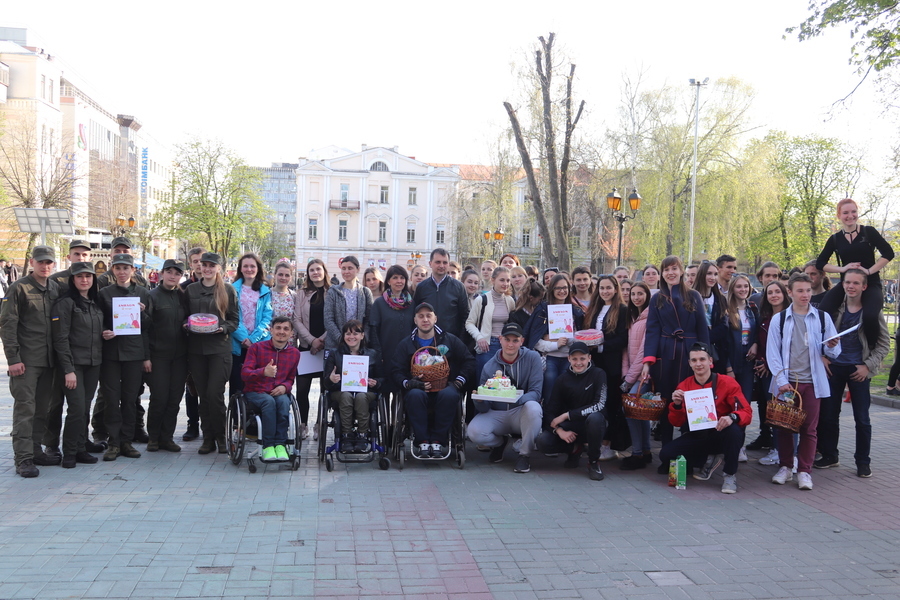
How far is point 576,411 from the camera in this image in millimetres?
Answer: 7645

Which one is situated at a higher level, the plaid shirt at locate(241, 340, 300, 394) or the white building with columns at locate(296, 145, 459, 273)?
the white building with columns at locate(296, 145, 459, 273)

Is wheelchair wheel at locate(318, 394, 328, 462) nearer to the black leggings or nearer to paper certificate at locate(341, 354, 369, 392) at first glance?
paper certificate at locate(341, 354, 369, 392)

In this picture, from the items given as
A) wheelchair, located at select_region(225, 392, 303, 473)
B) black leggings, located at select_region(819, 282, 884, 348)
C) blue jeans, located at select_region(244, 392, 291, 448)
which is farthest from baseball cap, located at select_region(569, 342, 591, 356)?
blue jeans, located at select_region(244, 392, 291, 448)

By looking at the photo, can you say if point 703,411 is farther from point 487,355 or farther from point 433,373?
point 433,373

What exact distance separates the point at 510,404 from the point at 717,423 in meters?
2.16

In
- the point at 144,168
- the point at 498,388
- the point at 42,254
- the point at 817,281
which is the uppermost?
the point at 144,168

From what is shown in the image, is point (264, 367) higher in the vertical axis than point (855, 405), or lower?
higher

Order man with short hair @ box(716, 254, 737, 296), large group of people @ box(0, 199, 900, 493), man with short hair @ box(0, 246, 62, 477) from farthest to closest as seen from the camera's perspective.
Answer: man with short hair @ box(716, 254, 737, 296)
large group of people @ box(0, 199, 900, 493)
man with short hair @ box(0, 246, 62, 477)

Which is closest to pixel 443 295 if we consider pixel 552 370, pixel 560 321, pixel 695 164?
pixel 560 321

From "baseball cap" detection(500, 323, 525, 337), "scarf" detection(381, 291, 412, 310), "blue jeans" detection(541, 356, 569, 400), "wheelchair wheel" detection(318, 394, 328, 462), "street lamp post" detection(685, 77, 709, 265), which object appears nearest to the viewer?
"wheelchair wheel" detection(318, 394, 328, 462)

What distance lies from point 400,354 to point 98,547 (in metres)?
3.65

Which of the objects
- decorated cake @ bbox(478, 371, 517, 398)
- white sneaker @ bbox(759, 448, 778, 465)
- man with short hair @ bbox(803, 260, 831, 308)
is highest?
man with short hair @ bbox(803, 260, 831, 308)

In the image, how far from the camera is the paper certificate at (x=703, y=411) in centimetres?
714

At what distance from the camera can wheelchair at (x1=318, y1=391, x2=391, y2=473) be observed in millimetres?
7711
